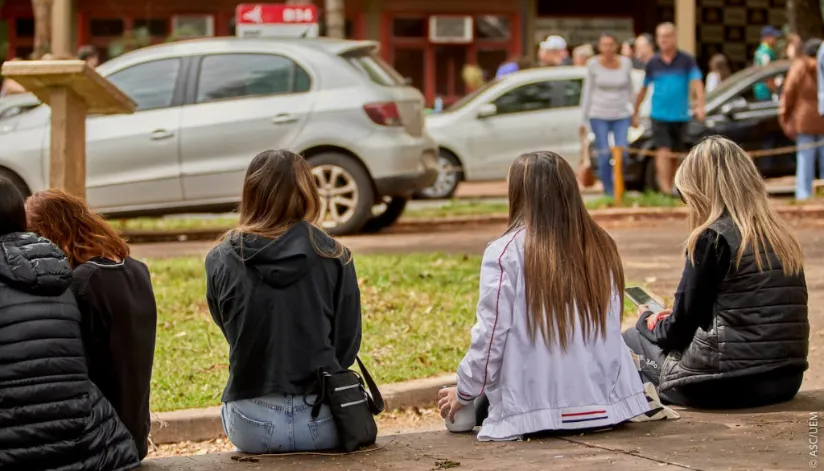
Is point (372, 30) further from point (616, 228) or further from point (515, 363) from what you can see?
point (515, 363)

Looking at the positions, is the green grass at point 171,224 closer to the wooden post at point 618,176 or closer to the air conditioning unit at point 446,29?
the wooden post at point 618,176

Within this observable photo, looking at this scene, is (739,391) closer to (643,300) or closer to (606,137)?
(643,300)

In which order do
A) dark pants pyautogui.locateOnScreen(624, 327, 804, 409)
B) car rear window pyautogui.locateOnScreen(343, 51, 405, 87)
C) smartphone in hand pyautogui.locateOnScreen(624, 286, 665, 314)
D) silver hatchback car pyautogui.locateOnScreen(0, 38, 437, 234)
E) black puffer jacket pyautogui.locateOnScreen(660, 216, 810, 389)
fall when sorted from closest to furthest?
1. black puffer jacket pyautogui.locateOnScreen(660, 216, 810, 389)
2. dark pants pyautogui.locateOnScreen(624, 327, 804, 409)
3. smartphone in hand pyautogui.locateOnScreen(624, 286, 665, 314)
4. silver hatchback car pyautogui.locateOnScreen(0, 38, 437, 234)
5. car rear window pyautogui.locateOnScreen(343, 51, 405, 87)

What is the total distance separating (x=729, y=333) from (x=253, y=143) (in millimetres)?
7837

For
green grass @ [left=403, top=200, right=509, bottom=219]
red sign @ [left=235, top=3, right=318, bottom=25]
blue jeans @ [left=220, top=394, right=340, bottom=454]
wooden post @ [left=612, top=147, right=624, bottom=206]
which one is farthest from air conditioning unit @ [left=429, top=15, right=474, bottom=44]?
blue jeans @ [left=220, top=394, right=340, bottom=454]

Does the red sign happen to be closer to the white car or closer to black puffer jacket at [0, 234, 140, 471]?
the white car

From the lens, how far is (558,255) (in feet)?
17.8

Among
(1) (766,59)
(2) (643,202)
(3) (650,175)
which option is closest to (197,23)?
(1) (766,59)

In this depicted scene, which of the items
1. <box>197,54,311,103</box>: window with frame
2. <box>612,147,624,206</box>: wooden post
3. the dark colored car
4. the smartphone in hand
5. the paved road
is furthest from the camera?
the dark colored car

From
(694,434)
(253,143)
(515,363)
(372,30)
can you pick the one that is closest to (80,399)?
(515,363)

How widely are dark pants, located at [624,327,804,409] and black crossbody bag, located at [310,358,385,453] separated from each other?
1443 mm

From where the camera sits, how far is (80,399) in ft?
15.4

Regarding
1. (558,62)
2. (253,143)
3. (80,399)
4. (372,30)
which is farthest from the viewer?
(372,30)

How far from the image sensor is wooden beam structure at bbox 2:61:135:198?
7.89 meters
